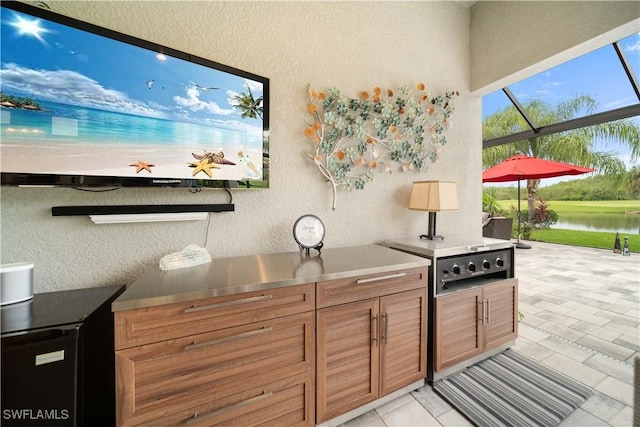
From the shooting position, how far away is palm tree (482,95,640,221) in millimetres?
3354

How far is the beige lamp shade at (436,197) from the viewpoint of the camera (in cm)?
195

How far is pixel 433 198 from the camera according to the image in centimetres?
198

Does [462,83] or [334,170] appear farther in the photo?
[462,83]

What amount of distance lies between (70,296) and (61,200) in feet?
1.62

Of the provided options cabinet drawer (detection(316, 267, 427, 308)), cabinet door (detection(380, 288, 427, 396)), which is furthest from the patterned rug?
cabinet drawer (detection(316, 267, 427, 308))

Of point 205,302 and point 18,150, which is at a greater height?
point 18,150

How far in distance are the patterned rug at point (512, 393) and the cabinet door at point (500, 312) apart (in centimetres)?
18

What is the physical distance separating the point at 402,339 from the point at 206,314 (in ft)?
3.74

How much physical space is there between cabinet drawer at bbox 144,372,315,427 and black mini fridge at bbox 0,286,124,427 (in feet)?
0.92

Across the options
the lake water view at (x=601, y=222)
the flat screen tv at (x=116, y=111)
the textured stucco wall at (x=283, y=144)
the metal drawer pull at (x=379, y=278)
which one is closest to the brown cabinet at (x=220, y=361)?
the metal drawer pull at (x=379, y=278)

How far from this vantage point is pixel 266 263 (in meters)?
1.46

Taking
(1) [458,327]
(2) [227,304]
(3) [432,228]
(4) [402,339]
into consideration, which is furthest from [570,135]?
(2) [227,304]

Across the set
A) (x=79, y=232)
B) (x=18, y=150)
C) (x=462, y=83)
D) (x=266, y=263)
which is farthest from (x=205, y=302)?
(x=462, y=83)

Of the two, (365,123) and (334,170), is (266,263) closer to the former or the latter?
(334,170)
